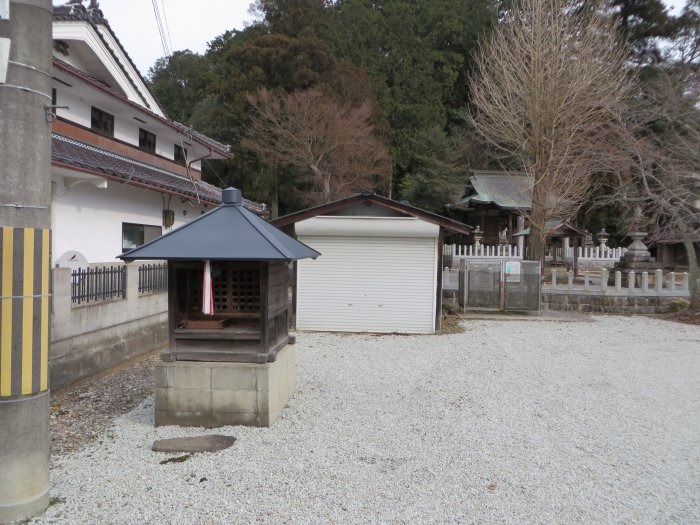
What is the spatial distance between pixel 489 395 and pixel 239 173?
22.0m

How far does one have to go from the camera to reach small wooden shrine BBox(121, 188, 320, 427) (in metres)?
4.90

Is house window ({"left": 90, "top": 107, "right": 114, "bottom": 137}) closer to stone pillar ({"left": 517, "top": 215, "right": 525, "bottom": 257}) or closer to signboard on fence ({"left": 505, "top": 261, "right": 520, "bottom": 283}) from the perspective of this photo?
signboard on fence ({"left": 505, "top": 261, "right": 520, "bottom": 283})

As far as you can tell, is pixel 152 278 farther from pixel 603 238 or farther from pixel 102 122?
pixel 603 238

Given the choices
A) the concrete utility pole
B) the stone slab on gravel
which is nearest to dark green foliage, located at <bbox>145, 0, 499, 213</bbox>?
the stone slab on gravel

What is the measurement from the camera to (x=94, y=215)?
10609 mm

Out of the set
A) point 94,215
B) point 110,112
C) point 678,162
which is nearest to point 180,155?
point 110,112

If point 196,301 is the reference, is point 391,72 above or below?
above

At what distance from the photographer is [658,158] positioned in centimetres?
1658

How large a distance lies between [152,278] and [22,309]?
6955mm

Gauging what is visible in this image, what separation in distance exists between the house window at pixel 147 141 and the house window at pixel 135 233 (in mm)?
2993

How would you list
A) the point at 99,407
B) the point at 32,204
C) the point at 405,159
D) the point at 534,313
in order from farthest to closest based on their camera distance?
the point at 405,159
the point at 534,313
the point at 99,407
the point at 32,204

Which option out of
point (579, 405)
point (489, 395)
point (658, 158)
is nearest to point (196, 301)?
point (489, 395)

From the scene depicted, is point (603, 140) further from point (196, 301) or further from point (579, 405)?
point (196, 301)

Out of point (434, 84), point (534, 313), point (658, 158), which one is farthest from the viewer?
point (434, 84)
